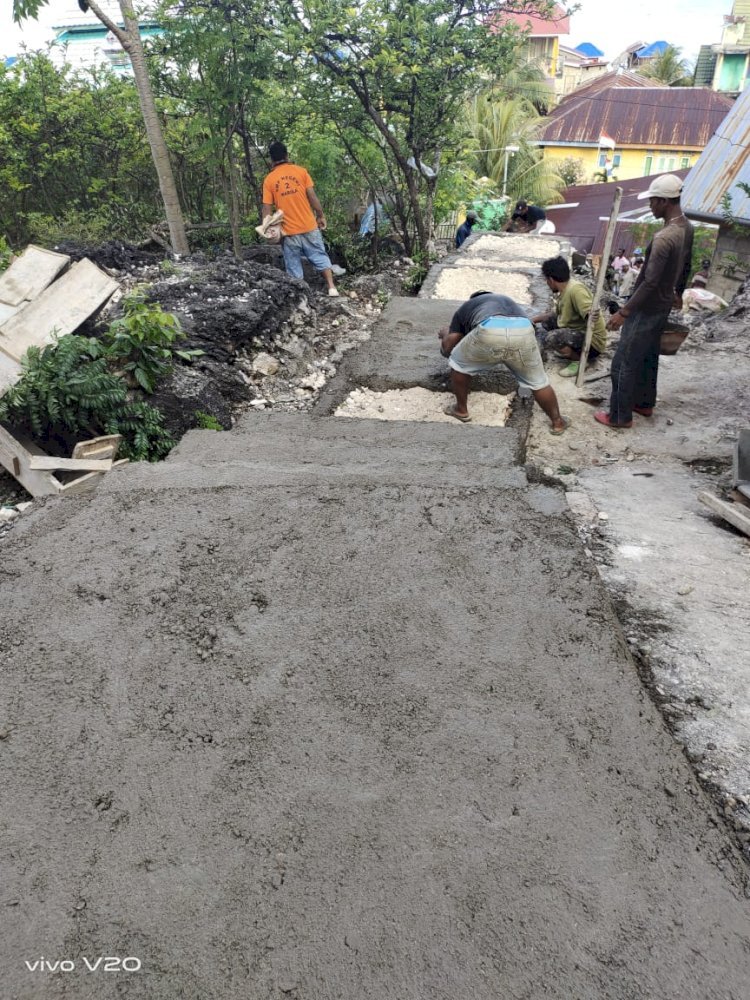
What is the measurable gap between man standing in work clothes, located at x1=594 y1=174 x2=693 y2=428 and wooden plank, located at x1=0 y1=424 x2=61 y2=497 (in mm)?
3862

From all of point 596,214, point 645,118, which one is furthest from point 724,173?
point 645,118

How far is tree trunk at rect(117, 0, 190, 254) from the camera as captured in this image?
651cm

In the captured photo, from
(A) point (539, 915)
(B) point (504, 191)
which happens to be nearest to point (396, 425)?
(A) point (539, 915)

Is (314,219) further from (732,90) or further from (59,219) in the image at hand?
(732,90)

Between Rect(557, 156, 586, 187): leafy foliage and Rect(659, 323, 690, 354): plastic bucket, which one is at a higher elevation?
Rect(659, 323, 690, 354): plastic bucket

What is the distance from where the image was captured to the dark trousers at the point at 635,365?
14.9 ft

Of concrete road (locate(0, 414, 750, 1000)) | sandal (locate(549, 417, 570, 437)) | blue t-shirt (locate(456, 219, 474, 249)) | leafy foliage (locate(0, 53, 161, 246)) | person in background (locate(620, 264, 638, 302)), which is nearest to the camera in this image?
concrete road (locate(0, 414, 750, 1000))

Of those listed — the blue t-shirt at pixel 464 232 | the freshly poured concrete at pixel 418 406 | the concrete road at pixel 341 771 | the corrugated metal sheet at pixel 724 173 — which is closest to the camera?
the concrete road at pixel 341 771

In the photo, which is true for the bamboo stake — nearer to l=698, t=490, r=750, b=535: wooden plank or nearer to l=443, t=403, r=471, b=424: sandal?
l=443, t=403, r=471, b=424: sandal

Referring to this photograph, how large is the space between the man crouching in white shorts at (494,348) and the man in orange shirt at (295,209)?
279 cm

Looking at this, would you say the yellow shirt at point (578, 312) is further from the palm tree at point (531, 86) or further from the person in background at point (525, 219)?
the palm tree at point (531, 86)

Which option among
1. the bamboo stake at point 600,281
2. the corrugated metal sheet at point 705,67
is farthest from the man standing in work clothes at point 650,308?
the corrugated metal sheet at point 705,67

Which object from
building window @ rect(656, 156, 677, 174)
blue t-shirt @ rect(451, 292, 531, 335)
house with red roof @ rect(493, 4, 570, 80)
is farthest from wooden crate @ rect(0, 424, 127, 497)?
house with red roof @ rect(493, 4, 570, 80)

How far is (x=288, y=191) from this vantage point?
664 cm
